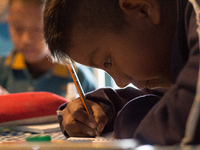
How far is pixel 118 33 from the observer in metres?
0.20

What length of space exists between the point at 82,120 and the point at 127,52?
92 mm

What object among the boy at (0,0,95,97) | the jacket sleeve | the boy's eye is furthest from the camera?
the boy at (0,0,95,97)

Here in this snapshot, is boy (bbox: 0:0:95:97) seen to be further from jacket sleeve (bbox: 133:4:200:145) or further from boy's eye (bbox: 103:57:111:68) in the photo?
jacket sleeve (bbox: 133:4:200:145)

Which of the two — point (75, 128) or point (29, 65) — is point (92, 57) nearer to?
point (75, 128)

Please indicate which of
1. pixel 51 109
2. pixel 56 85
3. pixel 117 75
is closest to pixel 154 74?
pixel 117 75

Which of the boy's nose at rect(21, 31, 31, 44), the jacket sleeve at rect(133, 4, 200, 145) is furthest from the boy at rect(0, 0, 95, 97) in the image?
the jacket sleeve at rect(133, 4, 200, 145)

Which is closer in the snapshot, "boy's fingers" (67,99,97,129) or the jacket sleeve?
the jacket sleeve

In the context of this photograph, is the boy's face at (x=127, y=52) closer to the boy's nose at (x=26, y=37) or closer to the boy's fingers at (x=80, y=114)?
the boy's fingers at (x=80, y=114)

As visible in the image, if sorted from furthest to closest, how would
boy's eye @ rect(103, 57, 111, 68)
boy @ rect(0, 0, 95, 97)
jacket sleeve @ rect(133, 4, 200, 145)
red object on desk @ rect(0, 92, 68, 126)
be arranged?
boy @ rect(0, 0, 95, 97)
red object on desk @ rect(0, 92, 68, 126)
boy's eye @ rect(103, 57, 111, 68)
jacket sleeve @ rect(133, 4, 200, 145)

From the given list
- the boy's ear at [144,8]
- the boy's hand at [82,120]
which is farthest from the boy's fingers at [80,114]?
the boy's ear at [144,8]

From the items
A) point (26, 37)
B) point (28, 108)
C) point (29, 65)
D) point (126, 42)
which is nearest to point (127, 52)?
point (126, 42)

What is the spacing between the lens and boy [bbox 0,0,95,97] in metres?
0.48

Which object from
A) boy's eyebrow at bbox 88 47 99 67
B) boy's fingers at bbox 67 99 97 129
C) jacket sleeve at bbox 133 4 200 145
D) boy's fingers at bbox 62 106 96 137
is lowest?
boy's fingers at bbox 62 106 96 137

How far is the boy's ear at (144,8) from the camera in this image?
Result: 0.19 m
